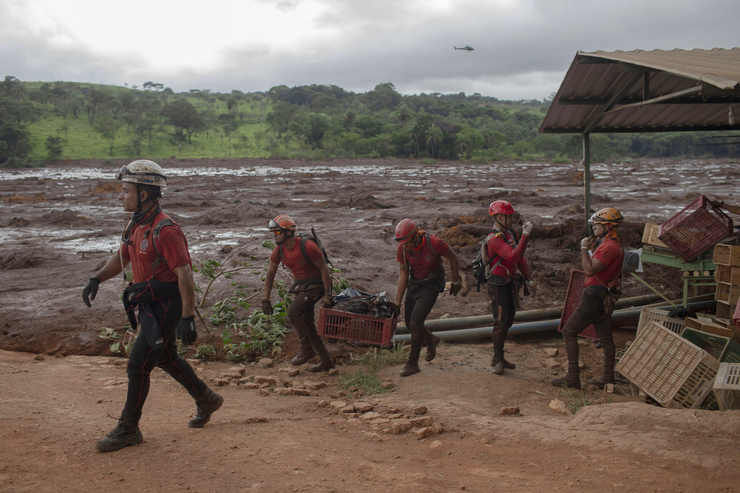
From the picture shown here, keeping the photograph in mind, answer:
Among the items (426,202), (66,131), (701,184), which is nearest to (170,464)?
(426,202)

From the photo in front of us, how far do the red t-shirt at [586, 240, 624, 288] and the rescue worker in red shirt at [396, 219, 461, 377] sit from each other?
1.43 m

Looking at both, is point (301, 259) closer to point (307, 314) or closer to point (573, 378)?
point (307, 314)

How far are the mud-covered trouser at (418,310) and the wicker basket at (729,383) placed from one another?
2.69 meters

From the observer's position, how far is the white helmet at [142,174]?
3804mm

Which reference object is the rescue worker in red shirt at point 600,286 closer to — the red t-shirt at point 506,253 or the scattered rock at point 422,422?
the red t-shirt at point 506,253

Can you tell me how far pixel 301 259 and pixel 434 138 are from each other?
61.1 m

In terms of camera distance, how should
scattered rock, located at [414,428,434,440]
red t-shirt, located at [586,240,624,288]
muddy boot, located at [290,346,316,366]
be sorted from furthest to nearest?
muddy boot, located at [290,346,316,366]
red t-shirt, located at [586,240,624,288]
scattered rock, located at [414,428,434,440]

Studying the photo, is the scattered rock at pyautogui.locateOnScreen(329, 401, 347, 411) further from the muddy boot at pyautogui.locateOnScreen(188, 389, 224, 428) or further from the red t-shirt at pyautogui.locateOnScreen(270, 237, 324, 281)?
the red t-shirt at pyautogui.locateOnScreen(270, 237, 324, 281)

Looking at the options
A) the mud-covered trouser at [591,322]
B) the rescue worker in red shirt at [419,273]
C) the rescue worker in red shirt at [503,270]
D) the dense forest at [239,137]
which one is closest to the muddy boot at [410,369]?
the rescue worker in red shirt at [419,273]

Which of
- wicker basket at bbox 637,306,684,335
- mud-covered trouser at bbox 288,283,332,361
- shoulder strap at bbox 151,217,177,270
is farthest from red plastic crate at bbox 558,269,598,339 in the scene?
shoulder strap at bbox 151,217,177,270

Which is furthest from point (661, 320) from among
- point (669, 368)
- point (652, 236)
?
point (652, 236)

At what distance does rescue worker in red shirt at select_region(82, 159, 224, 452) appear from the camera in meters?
3.71

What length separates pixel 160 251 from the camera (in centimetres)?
373

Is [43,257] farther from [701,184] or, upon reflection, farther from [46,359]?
[701,184]
